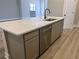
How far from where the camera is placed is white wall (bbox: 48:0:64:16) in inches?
201

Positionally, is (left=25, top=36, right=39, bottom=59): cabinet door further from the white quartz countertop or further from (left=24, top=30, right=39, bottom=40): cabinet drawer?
the white quartz countertop

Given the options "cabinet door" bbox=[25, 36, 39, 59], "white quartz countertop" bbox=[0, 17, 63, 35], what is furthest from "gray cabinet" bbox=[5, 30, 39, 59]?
"white quartz countertop" bbox=[0, 17, 63, 35]

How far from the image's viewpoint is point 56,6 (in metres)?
5.19

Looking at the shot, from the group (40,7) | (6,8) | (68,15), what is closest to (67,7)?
(68,15)

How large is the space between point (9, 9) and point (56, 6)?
289cm

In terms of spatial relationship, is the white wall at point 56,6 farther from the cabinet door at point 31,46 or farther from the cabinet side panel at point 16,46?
the cabinet side panel at point 16,46

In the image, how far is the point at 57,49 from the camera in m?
2.77

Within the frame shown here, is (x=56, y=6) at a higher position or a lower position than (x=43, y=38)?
higher

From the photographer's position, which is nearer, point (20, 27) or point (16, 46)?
point (16, 46)

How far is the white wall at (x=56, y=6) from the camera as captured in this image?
5.10m

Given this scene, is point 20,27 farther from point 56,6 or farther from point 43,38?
point 56,6

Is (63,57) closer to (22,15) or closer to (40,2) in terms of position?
(22,15)

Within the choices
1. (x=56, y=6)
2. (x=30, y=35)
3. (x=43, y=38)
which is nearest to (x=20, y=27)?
(x=30, y=35)

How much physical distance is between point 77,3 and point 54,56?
14.4ft
